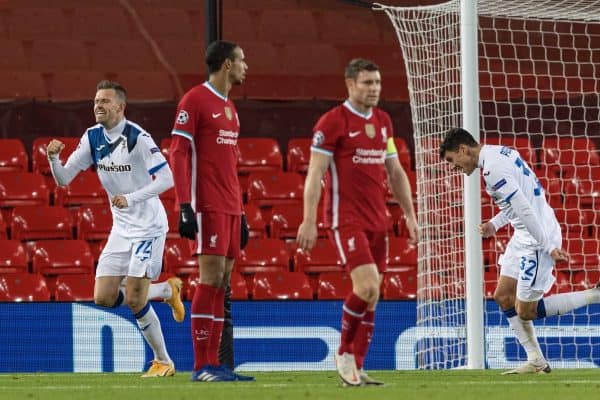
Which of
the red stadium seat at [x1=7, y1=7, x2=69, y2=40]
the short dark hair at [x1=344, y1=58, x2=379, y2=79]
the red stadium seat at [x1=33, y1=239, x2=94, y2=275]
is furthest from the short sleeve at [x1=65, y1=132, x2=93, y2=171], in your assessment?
the red stadium seat at [x1=7, y1=7, x2=69, y2=40]

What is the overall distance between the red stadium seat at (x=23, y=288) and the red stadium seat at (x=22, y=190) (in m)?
1.58

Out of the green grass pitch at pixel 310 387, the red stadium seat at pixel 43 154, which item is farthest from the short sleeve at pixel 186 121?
the red stadium seat at pixel 43 154

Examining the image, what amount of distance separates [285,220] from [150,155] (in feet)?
16.9

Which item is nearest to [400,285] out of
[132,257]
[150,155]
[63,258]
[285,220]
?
[285,220]

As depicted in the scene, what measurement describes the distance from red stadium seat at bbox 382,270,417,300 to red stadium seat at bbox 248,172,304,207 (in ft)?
5.30

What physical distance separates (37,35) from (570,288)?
7.05m

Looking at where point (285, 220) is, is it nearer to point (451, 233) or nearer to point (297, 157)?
point (297, 157)

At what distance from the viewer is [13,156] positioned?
1477 cm

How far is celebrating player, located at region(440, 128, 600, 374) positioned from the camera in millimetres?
9102

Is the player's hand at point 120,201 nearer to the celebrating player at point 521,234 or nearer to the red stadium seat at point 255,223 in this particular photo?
the celebrating player at point 521,234

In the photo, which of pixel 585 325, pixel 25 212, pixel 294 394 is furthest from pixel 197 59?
pixel 294 394

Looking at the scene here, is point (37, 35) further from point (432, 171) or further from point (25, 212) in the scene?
point (432, 171)

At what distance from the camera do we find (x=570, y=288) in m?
13.4

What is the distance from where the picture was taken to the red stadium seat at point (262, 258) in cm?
1353
